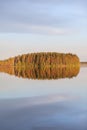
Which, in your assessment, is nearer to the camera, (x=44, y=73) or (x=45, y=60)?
(x=44, y=73)

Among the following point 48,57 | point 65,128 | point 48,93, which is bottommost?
point 65,128

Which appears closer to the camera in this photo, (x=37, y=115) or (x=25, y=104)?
(x=37, y=115)

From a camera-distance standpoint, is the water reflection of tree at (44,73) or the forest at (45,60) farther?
the forest at (45,60)

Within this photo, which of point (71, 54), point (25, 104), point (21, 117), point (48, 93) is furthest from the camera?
point (71, 54)

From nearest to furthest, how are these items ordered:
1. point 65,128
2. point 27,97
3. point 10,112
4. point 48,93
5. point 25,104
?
point 65,128 → point 10,112 → point 25,104 → point 27,97 → point 48,93

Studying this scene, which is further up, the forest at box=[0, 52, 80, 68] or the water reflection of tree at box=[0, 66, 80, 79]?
the forest at box=[0, 52, 80, 68]

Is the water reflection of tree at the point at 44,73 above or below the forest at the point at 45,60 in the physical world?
below

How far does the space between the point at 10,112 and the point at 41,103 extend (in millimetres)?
2166

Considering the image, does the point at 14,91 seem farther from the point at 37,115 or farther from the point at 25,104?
the point at 37,115

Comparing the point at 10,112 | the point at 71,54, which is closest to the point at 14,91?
the point at 10,112

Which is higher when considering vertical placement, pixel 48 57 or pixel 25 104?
pixel 48 57

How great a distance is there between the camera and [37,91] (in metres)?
19.2

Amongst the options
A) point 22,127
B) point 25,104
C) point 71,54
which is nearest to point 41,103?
point 25,104

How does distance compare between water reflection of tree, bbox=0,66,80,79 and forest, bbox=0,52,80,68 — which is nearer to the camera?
water reflection of tree, bbox=0,66,80,79
